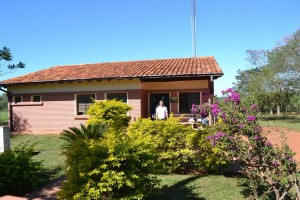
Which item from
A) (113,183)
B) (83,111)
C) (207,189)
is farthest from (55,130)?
(113,183)

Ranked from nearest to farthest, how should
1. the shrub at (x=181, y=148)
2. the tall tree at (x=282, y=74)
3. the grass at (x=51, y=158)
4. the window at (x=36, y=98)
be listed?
the shrub at (x=181, y=148), the grass at (x=51, y=158), the window at (x=36, y=98), the tall tree at (x=282, y=74)

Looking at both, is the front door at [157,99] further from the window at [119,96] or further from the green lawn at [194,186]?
the green lawn at [194,186]

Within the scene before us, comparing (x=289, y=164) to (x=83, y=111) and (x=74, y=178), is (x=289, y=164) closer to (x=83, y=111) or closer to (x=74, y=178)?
(x=74, y=178)

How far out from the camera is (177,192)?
19.2ft

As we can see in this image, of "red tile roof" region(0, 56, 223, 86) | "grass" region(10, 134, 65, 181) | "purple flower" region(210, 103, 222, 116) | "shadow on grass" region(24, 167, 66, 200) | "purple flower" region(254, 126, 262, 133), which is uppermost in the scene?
"red tile roof" region(0, 56, 223, 86)

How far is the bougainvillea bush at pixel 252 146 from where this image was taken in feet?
14.3

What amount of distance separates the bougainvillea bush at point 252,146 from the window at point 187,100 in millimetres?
11929

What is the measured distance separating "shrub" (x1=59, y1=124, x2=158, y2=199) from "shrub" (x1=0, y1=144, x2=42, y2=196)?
1924mm

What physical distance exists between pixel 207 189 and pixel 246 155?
1794 millimetres

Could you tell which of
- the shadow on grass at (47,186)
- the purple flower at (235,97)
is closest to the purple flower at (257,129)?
the purple flower at (235,97)

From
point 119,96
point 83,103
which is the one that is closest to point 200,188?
point 119,96

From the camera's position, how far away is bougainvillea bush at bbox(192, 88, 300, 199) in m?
4.37

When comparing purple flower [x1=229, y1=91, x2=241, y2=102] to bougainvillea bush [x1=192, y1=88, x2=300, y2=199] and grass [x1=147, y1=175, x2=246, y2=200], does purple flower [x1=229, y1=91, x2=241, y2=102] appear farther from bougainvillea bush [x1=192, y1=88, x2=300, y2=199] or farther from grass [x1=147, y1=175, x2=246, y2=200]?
grass [x1=147, y1=175, x2=246, y2=200]

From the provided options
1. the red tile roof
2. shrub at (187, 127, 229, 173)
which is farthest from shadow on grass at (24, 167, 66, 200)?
the red tile roof
